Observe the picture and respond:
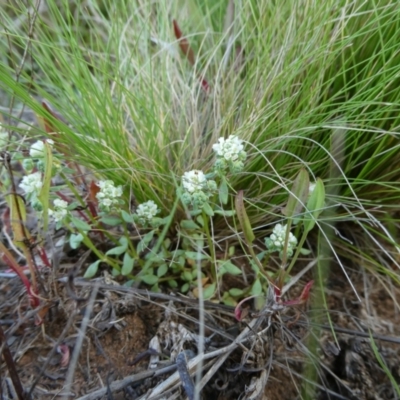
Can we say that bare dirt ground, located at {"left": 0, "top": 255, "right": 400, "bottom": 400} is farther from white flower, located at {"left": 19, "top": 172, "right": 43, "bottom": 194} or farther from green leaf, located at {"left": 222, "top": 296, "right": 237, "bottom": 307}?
white flower, located at {"left": 19, "top": 172, "right": 43, "bottom": 194}

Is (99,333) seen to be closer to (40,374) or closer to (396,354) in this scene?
(40,374)

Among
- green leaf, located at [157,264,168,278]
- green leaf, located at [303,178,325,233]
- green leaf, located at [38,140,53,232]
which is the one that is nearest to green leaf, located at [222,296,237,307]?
green leaf, located at [157,264,168,278]

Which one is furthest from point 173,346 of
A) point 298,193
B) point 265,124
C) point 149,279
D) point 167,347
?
point 265,124

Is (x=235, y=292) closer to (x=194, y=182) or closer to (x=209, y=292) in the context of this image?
(x=209, y=292)

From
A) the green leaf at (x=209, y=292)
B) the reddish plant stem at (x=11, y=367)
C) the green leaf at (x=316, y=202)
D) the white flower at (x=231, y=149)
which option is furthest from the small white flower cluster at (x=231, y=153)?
the reddish plant stem at (x=11, y=367)

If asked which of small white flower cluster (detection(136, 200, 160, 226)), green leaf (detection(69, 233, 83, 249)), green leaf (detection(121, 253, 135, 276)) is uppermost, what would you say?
small white flower cluster (detection(136, 200, 160, 226))

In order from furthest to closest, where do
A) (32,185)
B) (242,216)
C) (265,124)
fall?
(265,124) < (32,185) < (242,216)

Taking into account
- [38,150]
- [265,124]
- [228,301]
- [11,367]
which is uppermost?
[38,150]

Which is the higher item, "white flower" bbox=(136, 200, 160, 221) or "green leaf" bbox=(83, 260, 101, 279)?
"white flower" bbox=(136, 200, 160, 221)

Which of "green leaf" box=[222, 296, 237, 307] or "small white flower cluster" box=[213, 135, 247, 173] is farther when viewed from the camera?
"green leaf" box=[222, 296, 237, 307]

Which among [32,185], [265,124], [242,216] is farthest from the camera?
[265,124]
